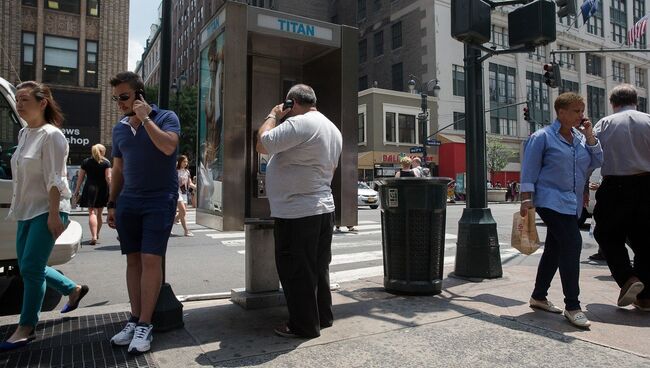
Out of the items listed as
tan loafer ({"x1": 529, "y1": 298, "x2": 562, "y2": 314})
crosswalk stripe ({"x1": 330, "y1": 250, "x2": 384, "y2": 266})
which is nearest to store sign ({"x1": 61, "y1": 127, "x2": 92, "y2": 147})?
crosswalk stripe ({"x1": 330, "y1": 250, "x2": 384, "y2": 266})

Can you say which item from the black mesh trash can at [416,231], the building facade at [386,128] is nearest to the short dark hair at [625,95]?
A: the black mesh trash can at [416,231]

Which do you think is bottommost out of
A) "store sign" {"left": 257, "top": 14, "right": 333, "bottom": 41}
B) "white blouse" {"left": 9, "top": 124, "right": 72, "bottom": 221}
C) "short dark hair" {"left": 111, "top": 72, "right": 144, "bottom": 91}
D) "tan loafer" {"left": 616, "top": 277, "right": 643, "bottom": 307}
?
"tan loafer" {"left": 616, "top": 277, "right": 643, "bottom": 307}

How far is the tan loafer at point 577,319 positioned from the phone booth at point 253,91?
2.14 m

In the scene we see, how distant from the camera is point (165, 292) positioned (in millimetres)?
3811

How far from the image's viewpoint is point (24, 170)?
11.3 ft

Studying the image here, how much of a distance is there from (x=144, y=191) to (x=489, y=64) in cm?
4015

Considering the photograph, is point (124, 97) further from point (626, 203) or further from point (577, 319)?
point (626, 203)

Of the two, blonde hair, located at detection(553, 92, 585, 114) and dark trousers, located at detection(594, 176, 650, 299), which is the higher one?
blonde hair, located at detection(553, 92, 585, 114)

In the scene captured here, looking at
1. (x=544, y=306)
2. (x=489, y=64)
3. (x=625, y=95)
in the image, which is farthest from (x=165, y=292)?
(x=489, y=64)

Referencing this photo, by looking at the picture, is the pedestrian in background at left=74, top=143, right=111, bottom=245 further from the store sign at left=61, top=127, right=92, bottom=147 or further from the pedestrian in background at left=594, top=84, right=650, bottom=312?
the store sign at left=61, top=127, right=92, bottom=147

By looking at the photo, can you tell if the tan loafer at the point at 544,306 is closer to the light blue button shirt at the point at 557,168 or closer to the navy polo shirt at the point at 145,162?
the light blue button shirt at the point at 557,168

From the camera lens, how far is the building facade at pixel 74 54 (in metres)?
23.4

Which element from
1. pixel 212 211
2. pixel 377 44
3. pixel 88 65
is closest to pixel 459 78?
pixel 377 44

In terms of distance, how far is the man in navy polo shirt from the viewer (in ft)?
11.1
